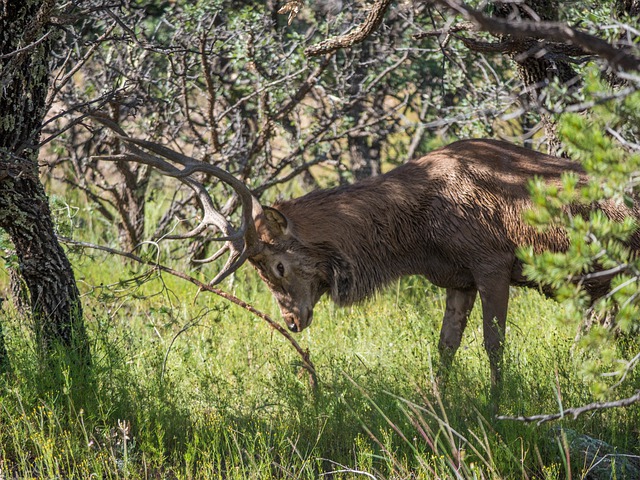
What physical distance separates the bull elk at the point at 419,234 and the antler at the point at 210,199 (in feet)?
0.04

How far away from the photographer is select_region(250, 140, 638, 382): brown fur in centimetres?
603

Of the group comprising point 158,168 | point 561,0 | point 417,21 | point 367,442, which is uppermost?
point 417,21

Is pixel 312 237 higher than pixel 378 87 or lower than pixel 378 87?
lower

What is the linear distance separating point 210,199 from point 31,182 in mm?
1169

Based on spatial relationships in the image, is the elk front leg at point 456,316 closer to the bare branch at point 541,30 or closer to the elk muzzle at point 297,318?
the elk muzzle at point 297,318

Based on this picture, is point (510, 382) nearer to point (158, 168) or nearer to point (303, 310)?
point (303, 310)

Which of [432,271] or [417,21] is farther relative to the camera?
[417,21]

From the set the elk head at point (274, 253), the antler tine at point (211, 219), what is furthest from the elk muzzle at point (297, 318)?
the antler tine at point (211, 219)

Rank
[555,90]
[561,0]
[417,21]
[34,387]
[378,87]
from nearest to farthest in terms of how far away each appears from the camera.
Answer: [555,90], [34,387], [561,0], [417,21], [378,87]

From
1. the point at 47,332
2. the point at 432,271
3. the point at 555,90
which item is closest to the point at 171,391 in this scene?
the point at 47,332

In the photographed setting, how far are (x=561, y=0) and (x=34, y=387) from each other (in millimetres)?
4167

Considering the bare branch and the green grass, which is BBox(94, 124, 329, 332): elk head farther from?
the bare branch

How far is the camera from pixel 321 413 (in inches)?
202

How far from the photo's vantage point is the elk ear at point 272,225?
614 centimetres
